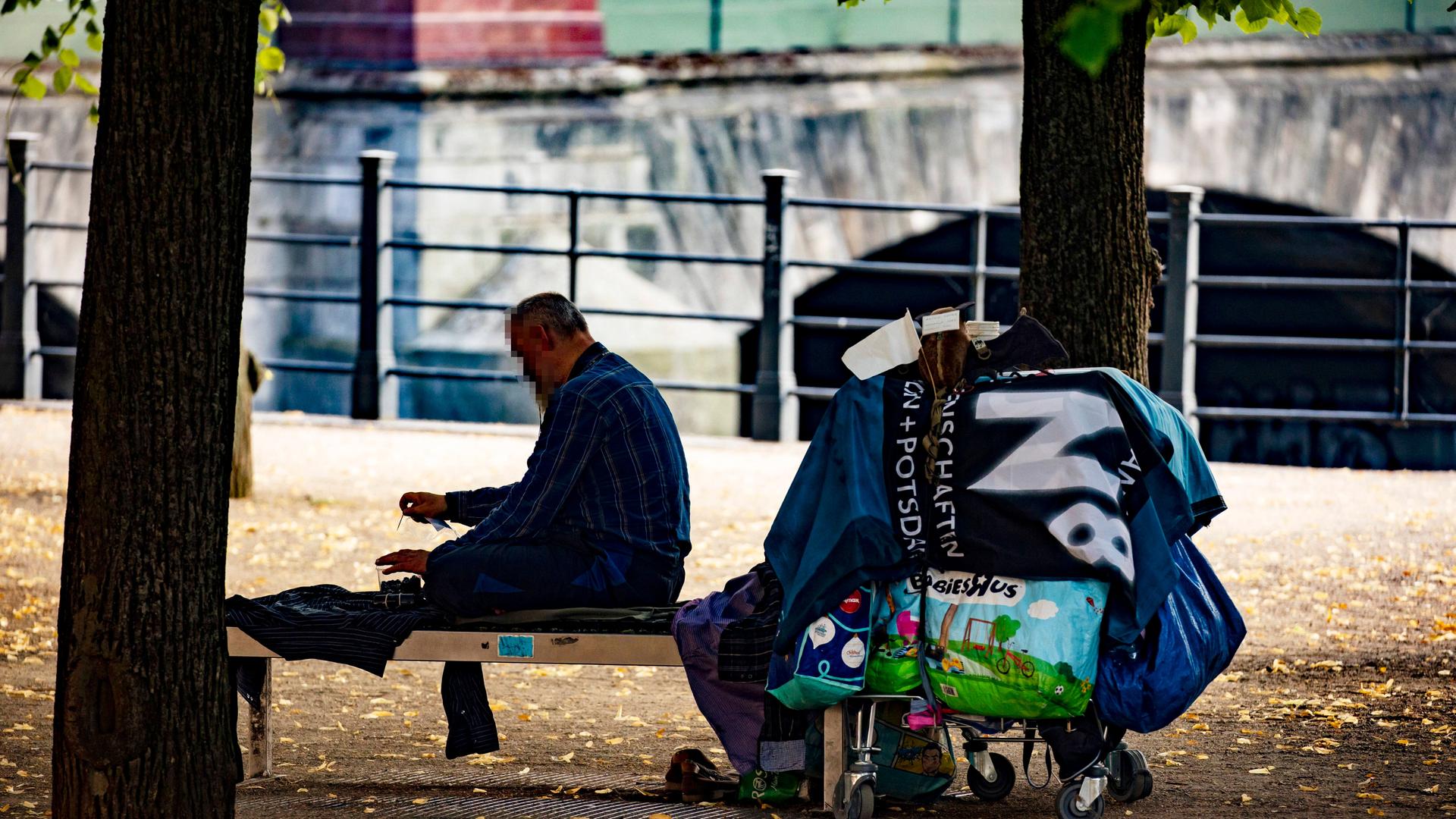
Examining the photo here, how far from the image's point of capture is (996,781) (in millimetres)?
4531

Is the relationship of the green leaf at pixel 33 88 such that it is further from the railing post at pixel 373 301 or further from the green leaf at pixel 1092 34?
the green leaf at pixel 1092 34

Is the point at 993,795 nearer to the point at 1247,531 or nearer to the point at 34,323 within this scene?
the point at 1247,531

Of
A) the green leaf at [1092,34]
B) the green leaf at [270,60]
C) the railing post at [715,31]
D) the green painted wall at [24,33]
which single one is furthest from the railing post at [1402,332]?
the green leaf at [1092,34]

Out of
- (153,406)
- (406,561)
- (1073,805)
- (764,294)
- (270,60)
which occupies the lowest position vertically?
(1073,805)

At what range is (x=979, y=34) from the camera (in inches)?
558

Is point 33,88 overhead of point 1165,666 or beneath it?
overhead

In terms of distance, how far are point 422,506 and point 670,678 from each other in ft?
6.03

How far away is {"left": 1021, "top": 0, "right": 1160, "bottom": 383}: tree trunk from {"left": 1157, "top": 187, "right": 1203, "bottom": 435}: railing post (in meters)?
6.14

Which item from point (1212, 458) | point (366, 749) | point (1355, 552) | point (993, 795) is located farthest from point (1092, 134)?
point (1212, 458)

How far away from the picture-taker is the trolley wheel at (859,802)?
4184 mm

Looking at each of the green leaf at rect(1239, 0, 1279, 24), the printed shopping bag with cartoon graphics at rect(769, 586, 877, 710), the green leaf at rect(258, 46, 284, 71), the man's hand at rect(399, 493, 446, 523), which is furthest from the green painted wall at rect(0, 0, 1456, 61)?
the printed shopping bag with cartoon graphics at rect(769, 586, 877, 710)

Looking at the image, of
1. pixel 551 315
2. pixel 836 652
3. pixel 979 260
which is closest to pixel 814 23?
pixel 979 260

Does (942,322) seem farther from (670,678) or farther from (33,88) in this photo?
(33,88)

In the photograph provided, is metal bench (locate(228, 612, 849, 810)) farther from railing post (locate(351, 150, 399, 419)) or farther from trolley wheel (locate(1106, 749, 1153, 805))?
railing post (locate(351, 150, 399, 419))
